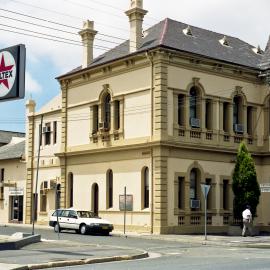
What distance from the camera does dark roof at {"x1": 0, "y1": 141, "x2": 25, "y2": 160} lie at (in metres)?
51.5

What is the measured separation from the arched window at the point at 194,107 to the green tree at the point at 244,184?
3.16 metres

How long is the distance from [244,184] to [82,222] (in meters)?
9.11

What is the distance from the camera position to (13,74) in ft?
76.2

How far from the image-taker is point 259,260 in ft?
66.0

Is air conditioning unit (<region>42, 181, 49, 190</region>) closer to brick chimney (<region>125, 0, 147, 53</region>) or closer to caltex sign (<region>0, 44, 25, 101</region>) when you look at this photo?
brick chimney (<region>125, 0, 147, 53</region>)

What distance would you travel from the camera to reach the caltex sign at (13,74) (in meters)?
23.0

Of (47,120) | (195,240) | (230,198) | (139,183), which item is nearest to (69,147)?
(47,120)

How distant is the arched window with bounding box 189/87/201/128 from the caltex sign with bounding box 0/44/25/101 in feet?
53.5

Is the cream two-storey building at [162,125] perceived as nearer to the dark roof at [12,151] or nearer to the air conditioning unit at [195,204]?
the air conditioning unit at [195,204]

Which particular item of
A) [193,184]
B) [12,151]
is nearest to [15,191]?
[12,151]

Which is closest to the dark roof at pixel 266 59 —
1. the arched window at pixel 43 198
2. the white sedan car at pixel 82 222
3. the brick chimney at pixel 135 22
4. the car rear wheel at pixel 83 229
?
the brick chimney at pixel 135 22

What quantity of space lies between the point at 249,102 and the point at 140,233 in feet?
36.9

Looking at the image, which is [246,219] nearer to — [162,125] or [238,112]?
[162,125]

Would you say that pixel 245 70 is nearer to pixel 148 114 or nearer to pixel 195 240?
pixel 148 114
